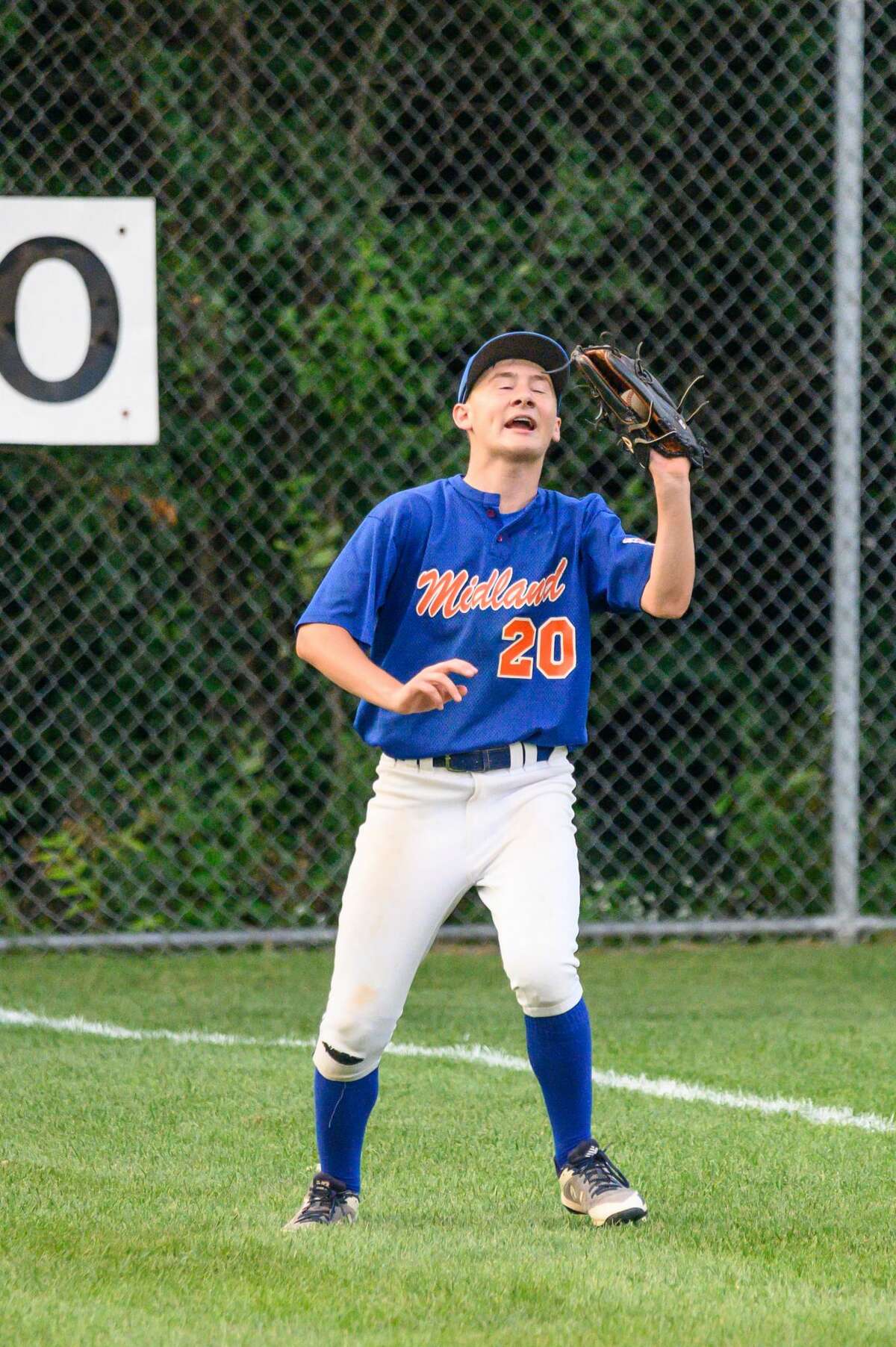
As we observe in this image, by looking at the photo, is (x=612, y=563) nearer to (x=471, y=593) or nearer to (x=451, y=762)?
(x=471, y=593)

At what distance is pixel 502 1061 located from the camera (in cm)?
477

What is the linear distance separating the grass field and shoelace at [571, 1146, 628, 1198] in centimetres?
8

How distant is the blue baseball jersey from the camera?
3379mm

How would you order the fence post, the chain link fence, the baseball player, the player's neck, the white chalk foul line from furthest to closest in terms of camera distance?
the fence post < the chain link fence < the white chalk foul line < the player's neck < the baseball player

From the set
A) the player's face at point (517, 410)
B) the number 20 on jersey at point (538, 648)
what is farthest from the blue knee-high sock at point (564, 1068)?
the player's face at point (517, 410)

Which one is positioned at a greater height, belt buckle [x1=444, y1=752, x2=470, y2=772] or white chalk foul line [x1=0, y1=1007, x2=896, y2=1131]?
belt buckle [x1=444, y1=752, x2=470, y2=772]

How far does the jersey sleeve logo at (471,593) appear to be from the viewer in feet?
11.3

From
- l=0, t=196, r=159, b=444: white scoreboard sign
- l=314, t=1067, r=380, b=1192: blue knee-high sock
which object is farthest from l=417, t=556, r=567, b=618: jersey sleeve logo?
l=0, t=196, r=159, b=444: white scoreboard sign

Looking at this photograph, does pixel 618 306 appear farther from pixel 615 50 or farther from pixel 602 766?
pixel 602 766

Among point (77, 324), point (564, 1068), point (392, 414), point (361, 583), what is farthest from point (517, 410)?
point (392, 414)

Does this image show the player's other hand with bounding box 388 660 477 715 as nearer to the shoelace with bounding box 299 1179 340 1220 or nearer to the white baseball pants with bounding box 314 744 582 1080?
the white baseball pants with bounding box 314 744 582 1080

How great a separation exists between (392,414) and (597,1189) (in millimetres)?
3889

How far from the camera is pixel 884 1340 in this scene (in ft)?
8.25

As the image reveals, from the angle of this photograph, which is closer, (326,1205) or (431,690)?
(431,690)
